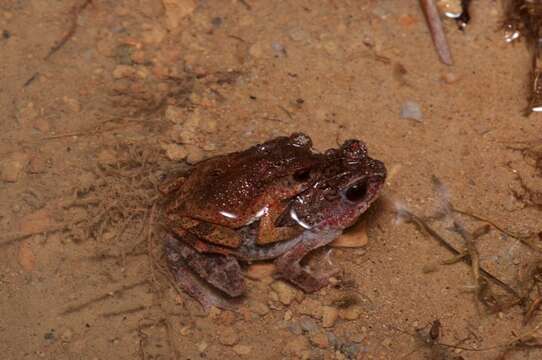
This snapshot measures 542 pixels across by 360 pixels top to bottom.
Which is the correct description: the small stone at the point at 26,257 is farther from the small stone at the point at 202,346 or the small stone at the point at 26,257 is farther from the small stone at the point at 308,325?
the small stone at the point at 308,325

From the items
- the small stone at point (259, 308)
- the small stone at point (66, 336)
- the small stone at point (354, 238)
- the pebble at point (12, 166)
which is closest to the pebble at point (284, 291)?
the small stone at point (259, 308)

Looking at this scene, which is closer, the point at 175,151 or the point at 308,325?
the point at 308,325

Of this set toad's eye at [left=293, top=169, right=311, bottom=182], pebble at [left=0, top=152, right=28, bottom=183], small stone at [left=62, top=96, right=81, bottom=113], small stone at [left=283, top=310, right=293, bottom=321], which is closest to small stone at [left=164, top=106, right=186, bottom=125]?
small stone at [left=62, top=96, right=81, bottom=113]

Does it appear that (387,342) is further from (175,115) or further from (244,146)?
(175,115)

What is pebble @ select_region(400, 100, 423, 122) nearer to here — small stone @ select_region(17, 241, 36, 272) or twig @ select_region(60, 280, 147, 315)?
twig @ select_region(60, 280, 147, 315)

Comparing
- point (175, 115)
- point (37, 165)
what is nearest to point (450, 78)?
point (175, 115)
